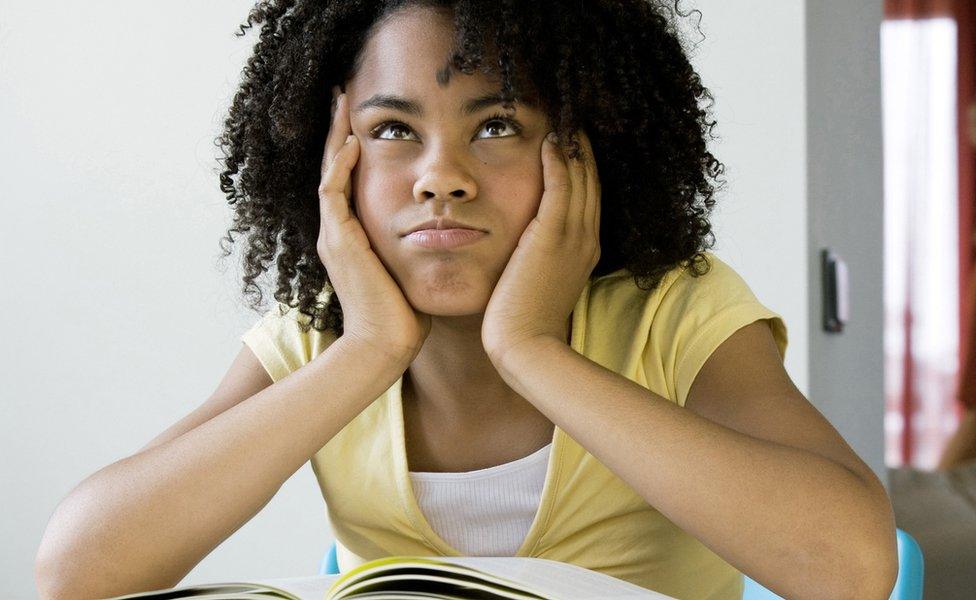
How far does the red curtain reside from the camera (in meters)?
4.46

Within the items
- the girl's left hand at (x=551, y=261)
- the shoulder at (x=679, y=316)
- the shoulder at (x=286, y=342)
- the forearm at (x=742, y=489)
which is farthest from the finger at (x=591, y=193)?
the shoulder at (x=286, y=342)

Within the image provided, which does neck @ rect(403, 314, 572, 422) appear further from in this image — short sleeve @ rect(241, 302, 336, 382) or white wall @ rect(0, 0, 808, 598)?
white wall @ rect(0, 0, 808, 598)

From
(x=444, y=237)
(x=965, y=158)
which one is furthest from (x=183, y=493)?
(x=965, y=158)

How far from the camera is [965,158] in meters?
4.53

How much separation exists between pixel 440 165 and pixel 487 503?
336mm

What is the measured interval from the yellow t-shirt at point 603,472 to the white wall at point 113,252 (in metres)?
0.67

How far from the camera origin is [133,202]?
1.79 meters

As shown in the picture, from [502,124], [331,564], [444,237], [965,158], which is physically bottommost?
[331,564]

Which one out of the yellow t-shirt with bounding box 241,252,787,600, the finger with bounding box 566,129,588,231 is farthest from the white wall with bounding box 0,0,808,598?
the finger with bounding box 566,129,588,231

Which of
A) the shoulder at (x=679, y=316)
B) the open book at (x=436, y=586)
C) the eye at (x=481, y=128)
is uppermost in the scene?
the eye at (x=481, y=128)

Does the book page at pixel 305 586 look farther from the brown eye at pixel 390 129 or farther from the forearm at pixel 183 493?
the brown eye at pixel 390 129

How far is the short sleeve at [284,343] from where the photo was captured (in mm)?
1157

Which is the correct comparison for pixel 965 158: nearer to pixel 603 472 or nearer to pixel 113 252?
pixel 113 252

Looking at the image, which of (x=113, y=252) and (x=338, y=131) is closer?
(x=338, y=131)
